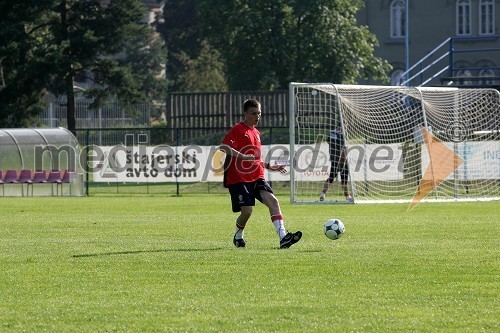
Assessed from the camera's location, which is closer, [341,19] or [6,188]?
[6,188]

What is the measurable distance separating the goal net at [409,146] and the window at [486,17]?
32.2 metres

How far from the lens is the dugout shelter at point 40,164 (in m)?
33.9

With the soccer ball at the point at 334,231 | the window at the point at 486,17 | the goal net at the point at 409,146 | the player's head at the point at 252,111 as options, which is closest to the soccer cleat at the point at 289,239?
the soccer ball at the point at 334,231

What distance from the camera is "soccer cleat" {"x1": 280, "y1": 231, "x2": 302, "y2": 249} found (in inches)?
545

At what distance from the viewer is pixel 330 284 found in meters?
10.7

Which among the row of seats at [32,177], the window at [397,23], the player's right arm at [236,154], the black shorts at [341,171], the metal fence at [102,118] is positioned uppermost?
the window at [397,23]

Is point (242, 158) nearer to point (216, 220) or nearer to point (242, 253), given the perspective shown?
point (242, 253)

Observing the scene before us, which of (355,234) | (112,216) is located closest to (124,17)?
(112,216)

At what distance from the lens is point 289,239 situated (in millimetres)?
13930

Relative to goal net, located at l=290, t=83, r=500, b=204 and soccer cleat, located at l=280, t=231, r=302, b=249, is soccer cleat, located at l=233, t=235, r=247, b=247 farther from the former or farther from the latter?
goal net, located at l=290, t=83, r=500, b=204

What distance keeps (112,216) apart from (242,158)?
852 centimetres

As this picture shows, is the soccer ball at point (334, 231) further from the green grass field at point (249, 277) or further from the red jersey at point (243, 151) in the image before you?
the red jersey at point (243, 151)

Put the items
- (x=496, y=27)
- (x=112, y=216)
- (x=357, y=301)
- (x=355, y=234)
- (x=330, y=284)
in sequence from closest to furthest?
(x=357, y=301)
(x=330, y=284)
(x=355, y=234)
(x=112, y=216)
(x=496, y=27)

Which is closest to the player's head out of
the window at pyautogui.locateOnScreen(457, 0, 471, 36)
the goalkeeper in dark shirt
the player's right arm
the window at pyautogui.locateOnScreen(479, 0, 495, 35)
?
the player's right arm
